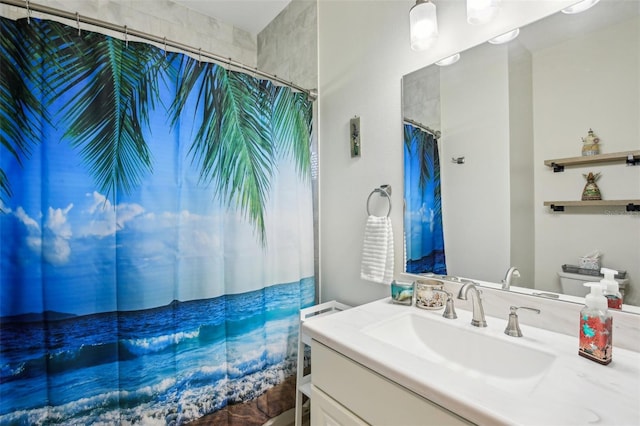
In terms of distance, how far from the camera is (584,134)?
0.83 meters

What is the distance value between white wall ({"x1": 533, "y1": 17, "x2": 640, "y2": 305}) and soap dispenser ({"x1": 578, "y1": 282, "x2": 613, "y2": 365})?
6.4 inches

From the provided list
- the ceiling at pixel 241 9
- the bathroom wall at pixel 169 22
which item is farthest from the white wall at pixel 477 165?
the bathroom wall at pixel 169 22

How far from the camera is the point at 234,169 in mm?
1363

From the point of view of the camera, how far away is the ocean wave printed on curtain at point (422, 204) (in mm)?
1213

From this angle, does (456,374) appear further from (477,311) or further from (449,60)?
(449,60)

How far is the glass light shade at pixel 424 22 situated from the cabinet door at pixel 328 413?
1338mm

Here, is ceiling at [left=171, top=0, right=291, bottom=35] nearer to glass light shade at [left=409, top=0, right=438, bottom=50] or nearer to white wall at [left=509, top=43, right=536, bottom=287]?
glass light shade at [left=409, top=0, right=438, bottom=50]

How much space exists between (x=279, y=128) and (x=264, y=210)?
0.45 meters

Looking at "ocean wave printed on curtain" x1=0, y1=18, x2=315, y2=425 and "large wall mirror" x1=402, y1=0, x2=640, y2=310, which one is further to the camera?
"ocean wave printed on curtain" x1=0, y1=18, x2=315, y2=425

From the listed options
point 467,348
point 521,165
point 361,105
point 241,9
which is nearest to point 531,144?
point 521,165

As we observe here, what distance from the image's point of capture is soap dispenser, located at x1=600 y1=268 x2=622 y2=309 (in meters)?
0.77

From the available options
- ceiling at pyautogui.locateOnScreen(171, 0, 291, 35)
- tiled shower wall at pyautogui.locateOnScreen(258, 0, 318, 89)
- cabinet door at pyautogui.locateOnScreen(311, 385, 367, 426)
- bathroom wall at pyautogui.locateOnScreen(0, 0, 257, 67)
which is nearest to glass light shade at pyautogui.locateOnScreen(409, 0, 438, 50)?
tiled shower wall at pyautogui.locateOnScreen(258, 0, 318, 89)

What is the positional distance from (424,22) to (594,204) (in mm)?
858

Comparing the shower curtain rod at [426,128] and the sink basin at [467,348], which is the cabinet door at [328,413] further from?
the shower curtain rod at [426,128]
